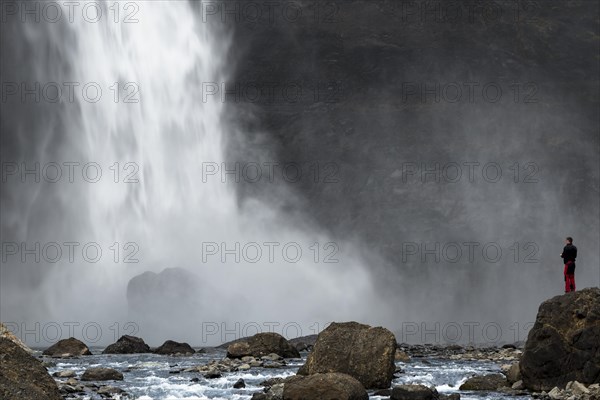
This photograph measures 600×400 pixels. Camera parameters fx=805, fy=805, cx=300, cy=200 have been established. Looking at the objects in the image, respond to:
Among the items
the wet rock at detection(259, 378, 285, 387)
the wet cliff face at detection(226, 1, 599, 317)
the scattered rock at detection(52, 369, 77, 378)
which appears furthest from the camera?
the wet cliff face at detection(226, 1, 599, 317)

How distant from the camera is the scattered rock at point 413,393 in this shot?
22094 millimetres

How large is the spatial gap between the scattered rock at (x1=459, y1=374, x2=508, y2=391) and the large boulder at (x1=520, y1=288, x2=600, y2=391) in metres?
1.07

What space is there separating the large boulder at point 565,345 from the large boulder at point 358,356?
417 centimetres

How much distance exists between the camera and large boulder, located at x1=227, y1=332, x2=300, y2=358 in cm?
3756

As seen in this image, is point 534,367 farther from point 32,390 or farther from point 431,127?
point 431,127

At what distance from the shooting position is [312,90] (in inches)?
4734

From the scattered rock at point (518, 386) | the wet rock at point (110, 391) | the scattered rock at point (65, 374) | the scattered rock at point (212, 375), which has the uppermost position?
the scattered rock at point (65, 374)

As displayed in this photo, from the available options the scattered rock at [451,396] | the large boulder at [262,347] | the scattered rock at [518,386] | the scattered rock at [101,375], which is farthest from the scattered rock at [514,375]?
the large boulder at [262,347]

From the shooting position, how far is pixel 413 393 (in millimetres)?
22250

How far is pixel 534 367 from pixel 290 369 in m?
10.7

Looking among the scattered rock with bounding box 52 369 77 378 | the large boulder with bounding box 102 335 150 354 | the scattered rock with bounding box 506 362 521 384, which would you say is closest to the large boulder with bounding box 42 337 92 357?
the large boulder with bounding box 102 335 150 354

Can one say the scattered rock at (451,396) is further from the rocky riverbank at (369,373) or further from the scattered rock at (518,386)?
the scattered rock at (518,386)

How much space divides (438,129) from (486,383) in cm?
9364

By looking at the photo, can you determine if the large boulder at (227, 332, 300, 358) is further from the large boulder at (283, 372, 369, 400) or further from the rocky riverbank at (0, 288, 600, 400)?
the large boulder at (283, 372, 369, 400)
